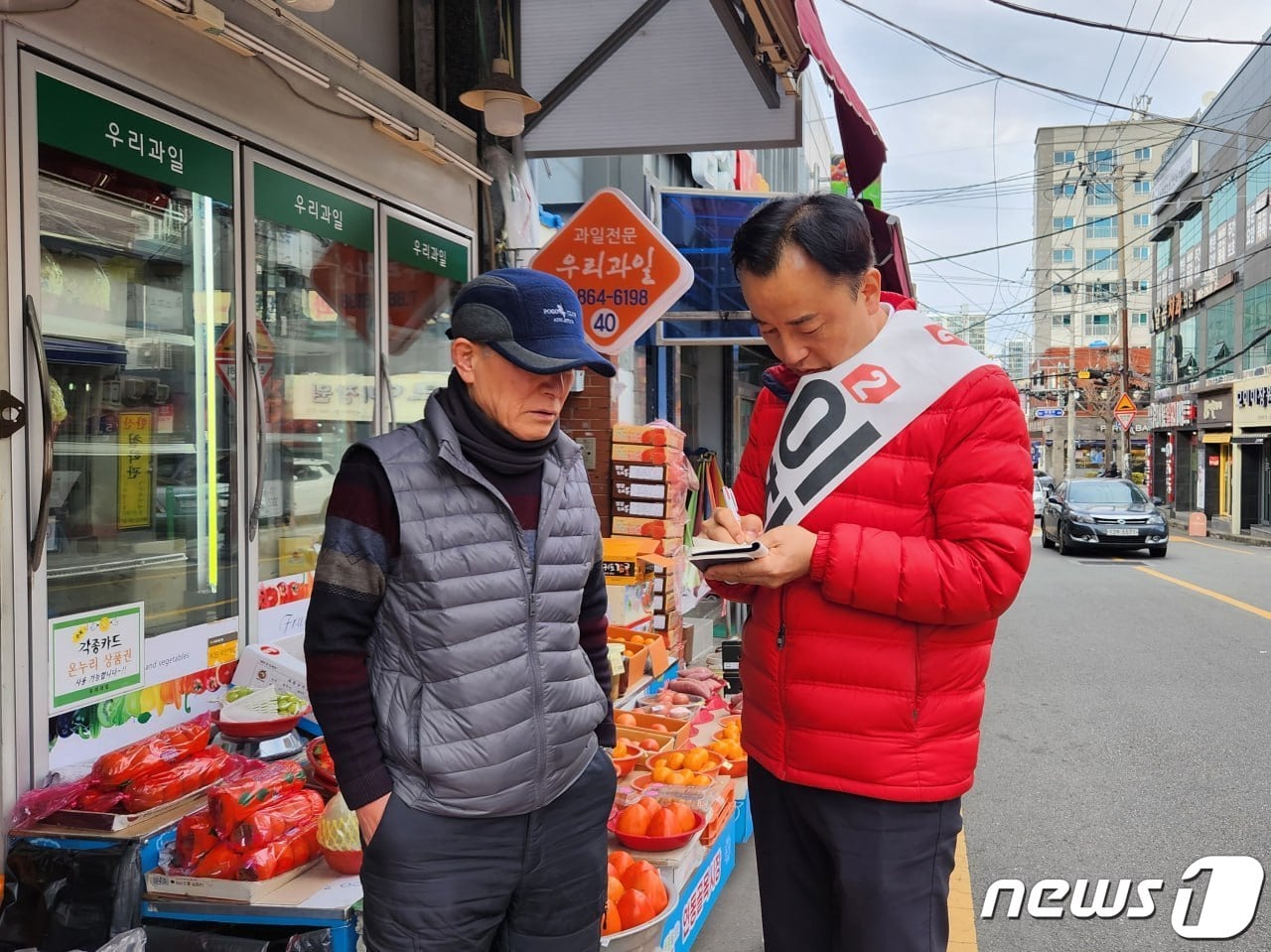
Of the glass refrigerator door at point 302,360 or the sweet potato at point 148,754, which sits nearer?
the sweet potato at point 148,754

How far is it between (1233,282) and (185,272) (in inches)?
1518

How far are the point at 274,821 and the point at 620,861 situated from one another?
1.21 meters

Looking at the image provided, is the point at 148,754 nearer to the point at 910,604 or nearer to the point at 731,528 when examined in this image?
the point at 731,528

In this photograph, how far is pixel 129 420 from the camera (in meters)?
3.44

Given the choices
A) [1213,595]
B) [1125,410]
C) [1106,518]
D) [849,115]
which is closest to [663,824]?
[849,115]

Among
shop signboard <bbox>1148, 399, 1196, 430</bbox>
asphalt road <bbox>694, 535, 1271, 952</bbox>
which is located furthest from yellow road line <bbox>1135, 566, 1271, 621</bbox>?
shop signboard <bbox>1148, 399, 1196, 430</bbox>

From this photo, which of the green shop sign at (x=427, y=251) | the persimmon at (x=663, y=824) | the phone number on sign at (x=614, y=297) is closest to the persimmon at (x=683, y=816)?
the persimmon at (x=663, y=824)

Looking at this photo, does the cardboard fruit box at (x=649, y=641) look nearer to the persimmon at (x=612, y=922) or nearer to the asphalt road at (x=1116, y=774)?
the asphalt road at (x=1116, y=774)

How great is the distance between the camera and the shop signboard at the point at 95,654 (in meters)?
3.01

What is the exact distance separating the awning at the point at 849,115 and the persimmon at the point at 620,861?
3.29 metres

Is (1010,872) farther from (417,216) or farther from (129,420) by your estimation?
(417,216)

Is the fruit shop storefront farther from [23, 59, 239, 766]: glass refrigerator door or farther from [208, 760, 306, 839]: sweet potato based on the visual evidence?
[208, 760, 306, 839]: sweet potato

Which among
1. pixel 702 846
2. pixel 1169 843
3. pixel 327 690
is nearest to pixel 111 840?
pixel 327 690

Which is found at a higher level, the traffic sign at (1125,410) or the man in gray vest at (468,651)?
the traffic sign at (1125,410)
